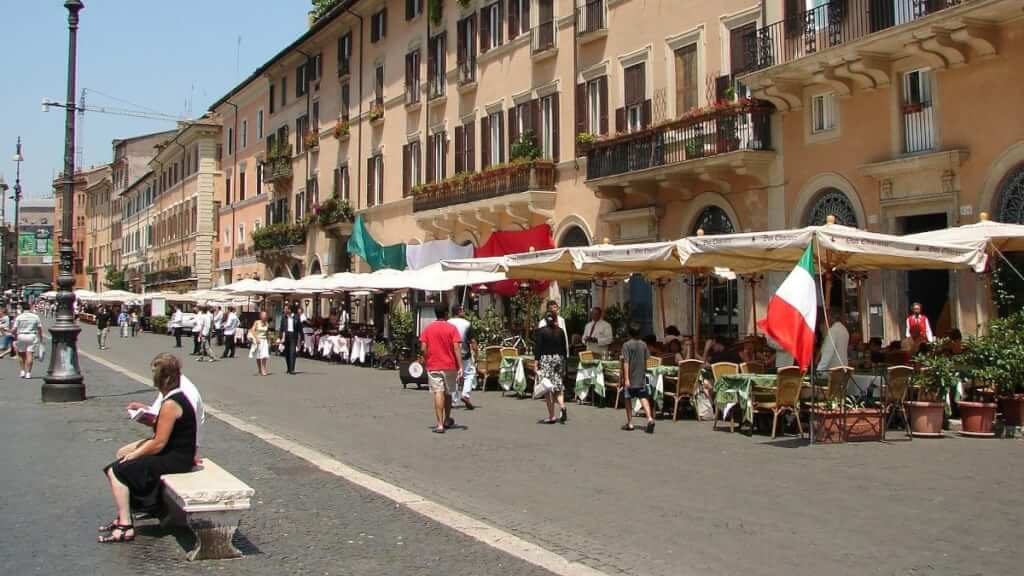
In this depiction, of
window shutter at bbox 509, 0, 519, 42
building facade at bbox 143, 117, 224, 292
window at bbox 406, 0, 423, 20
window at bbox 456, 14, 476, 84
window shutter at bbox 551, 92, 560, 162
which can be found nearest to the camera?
window shutter at bbox 551, 92, 560, 162

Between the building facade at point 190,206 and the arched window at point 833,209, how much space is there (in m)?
50.8

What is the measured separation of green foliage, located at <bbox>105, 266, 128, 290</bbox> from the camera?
9556 centimetres

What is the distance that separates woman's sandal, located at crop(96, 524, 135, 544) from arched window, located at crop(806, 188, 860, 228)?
49.8 feet

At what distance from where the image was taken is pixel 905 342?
1700cm

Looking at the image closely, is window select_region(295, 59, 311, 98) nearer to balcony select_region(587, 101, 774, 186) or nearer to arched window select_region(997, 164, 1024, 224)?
balcony select_region(587, 101, 774, 186)

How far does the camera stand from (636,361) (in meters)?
14.0

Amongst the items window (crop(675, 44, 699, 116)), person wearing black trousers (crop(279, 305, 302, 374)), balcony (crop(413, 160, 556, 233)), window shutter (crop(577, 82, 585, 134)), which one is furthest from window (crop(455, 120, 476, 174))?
window (crop(675, 44, 699, 116))

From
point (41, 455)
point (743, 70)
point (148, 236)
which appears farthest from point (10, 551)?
point (148, 236)

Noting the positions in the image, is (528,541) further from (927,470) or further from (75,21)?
(75,21)

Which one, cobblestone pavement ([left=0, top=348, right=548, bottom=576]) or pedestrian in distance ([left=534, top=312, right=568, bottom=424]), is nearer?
cobblestone pavement ([left=0, top=348, right=548, bottom=576])

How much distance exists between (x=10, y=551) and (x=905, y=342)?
14153 mm

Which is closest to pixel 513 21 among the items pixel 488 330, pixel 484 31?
pixel 484 31

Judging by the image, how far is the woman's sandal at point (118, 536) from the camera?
23.9ft

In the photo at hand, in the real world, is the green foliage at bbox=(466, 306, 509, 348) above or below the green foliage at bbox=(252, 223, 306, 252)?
below
